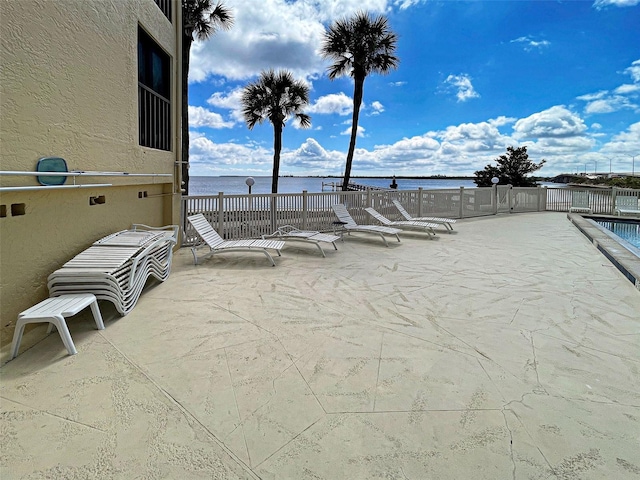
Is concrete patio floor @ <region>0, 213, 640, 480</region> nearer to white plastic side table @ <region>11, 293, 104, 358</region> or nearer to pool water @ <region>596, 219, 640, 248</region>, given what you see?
white plastic side table @ <region>11, 293, 104, 358</region>

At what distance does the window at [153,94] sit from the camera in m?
5.79

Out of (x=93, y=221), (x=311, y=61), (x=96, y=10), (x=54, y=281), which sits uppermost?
(x=311, y=61)

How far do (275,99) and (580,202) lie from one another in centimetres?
1448

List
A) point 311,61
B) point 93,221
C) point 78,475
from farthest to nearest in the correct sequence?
point 311,61 → point 93,221 → point 78,475

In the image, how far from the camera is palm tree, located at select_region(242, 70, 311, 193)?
17672mm

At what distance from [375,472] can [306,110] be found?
729 inches

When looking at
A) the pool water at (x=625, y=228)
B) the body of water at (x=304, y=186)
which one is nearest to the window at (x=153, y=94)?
the pool water at (x=625, y=228)

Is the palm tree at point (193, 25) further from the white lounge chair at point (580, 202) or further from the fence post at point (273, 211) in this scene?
the white lounge chair at point (580, 202)

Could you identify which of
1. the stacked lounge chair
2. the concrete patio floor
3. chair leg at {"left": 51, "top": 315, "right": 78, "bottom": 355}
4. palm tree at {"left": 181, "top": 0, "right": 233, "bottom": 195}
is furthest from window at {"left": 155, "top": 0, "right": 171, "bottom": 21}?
chair leg at {"left": 51, "top": 315, "right": 78, "bottom": 355}

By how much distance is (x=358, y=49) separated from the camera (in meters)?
15.3

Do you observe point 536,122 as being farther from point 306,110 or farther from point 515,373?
point 515,373

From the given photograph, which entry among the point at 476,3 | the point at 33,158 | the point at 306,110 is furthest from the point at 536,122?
the point at 33,158

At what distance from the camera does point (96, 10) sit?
13.9 ft

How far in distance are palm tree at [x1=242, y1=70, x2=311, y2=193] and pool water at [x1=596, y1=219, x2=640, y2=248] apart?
1385 centimetres
